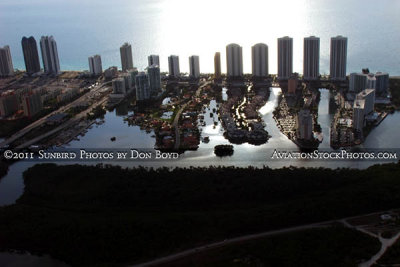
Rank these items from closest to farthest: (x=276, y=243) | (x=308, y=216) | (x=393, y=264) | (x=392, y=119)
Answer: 1. (x=393, y=264)
2. (x=276, y=243)
3. (x=308, y=216)
4. (x=392, y=119)

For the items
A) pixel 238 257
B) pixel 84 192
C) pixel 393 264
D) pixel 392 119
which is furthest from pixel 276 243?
pixel 392 119

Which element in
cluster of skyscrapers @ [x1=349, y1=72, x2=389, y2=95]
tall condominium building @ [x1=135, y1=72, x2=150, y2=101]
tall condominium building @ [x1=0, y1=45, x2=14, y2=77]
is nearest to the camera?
cluster of skyscrapers @ [x1=349, y1=72, x2=389, y2=95]

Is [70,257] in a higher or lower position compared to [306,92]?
lower

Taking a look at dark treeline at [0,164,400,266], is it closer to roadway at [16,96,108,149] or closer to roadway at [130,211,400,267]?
roadway at [130,211,400,267]

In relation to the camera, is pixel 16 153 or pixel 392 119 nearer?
pixel 16 153

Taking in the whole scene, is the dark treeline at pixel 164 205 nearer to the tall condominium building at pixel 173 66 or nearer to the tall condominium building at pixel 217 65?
the tall condominium building at pixel 217 65

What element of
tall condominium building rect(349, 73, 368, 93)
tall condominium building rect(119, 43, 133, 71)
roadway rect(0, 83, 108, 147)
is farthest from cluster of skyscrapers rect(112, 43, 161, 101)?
tall condominium building rect(349, 73, 368, 93)

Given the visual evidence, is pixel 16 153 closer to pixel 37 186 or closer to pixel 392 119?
pixel 37 186
